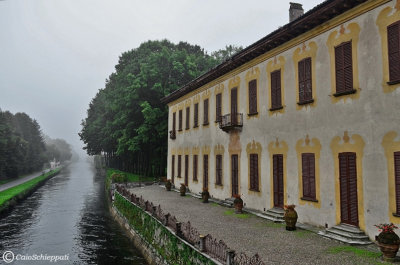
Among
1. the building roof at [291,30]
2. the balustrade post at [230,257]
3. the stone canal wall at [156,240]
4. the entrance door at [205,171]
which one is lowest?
the stone canal wall at [156,240]

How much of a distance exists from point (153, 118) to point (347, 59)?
26.7 m

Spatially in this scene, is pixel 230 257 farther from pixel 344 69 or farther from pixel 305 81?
pixel 305 81

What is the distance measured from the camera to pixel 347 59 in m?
12.4

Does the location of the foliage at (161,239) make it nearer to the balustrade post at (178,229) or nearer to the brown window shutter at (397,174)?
the balustrade post at (178,229)

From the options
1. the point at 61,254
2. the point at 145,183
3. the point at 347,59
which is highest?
the point at 347,59

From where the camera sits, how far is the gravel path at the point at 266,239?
9805 mm

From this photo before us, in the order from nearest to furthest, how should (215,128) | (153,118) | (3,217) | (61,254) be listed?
(61,254) → (215,128) → (3,217) → (153,118)

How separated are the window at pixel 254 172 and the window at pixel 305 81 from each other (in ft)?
16.6

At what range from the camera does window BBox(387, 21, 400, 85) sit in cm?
1052

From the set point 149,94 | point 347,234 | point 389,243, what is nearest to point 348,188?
point 347,234

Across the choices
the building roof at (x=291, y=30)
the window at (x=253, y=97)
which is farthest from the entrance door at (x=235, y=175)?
the building roof at (x=291, y=30)

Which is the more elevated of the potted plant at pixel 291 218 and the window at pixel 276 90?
the window at pixel 276 90

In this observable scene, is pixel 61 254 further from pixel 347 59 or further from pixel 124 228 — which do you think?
pixel 347 59

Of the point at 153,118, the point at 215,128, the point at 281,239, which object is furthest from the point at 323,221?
the point at 153,118
